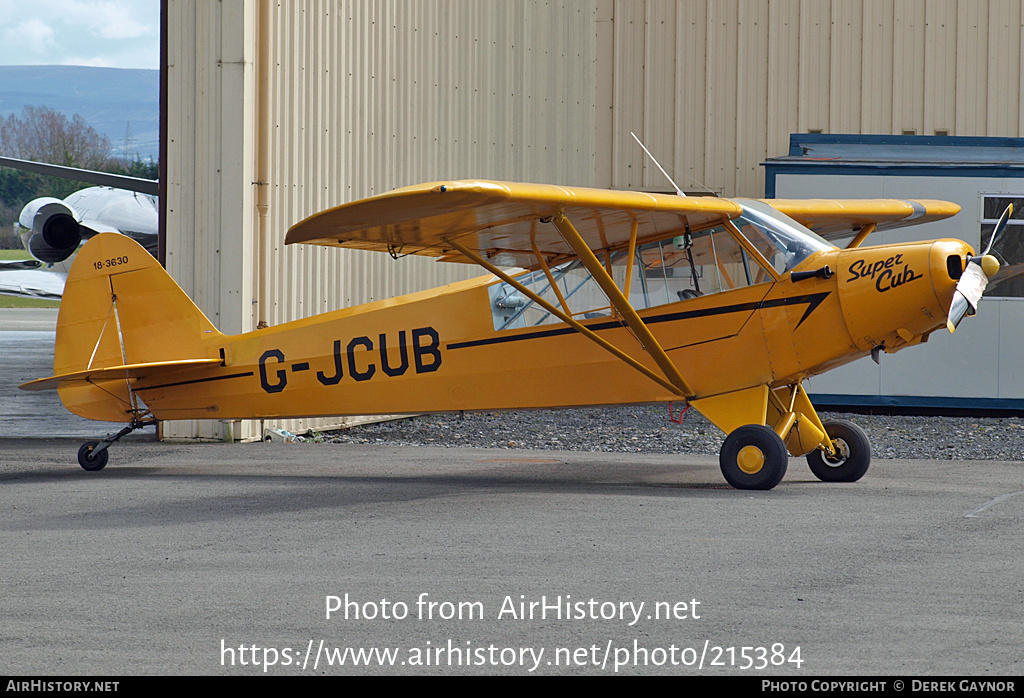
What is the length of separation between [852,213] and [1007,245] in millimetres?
5484

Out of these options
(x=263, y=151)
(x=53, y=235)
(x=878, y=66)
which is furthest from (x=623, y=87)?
(x=53, y=235)

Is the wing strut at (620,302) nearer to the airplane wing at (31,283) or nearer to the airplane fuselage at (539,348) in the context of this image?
the airplane fuselage at (539,348)

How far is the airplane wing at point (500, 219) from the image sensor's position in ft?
23.6

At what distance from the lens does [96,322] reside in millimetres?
10211

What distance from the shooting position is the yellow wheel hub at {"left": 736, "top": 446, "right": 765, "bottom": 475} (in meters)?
8.41

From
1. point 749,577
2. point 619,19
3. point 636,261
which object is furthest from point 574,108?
point 749,577

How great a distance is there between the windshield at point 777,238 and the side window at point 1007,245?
269 inches

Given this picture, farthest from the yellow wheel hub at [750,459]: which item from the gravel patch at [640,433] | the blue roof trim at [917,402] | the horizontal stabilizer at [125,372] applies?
the blue roof trim at [917,402]

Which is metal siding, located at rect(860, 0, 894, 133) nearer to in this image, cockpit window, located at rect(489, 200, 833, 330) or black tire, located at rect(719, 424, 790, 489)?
cockpit window, located at rect(489, 200, 833, 330)

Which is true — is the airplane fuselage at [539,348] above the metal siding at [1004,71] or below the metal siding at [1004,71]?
below

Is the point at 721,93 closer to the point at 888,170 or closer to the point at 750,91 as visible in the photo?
the point at 750,91

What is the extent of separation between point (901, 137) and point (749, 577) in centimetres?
1261

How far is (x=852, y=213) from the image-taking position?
33.4 feet

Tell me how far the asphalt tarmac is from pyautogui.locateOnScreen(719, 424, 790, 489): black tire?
169 millimetres
